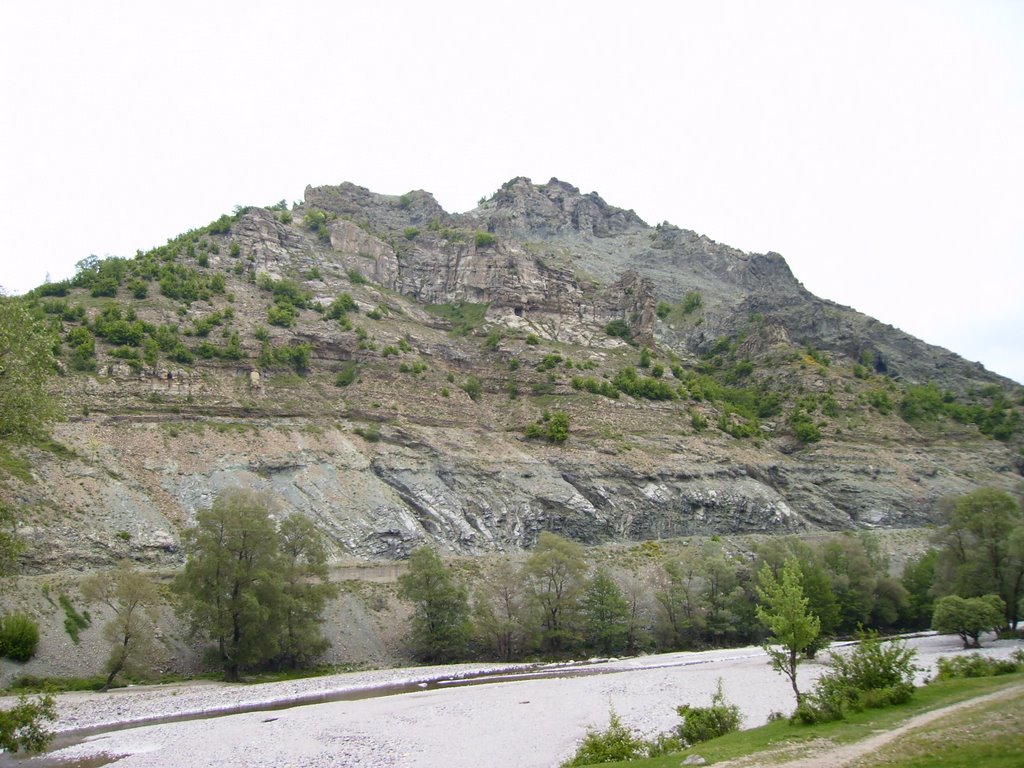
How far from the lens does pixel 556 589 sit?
63.3m

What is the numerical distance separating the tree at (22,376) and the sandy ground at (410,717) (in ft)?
45.3

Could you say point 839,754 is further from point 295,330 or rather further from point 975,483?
point 975,483

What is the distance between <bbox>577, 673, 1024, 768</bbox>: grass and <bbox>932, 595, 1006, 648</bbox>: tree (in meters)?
33.4

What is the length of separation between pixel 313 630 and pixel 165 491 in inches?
855

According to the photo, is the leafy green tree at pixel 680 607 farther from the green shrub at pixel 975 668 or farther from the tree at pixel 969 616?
the green shrub at pixel 975 668

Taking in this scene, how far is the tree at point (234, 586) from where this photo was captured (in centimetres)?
4922

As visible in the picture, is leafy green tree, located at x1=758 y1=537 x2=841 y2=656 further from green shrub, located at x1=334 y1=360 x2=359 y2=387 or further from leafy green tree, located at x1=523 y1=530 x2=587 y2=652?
green shrub, located at x1=334 y1=360 x2=359 y2=387

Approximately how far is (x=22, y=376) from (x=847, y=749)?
1343 inches

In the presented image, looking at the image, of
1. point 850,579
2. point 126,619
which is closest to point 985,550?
point 850,579

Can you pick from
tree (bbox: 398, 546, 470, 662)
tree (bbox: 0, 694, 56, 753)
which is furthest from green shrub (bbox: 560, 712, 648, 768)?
tree (bbox: 398, 546, 470, 662)

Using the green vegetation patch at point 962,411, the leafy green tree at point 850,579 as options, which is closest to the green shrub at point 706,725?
the leafy green tree at point 850,579

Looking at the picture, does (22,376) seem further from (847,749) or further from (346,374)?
(346,374)

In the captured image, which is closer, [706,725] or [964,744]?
[964,744]

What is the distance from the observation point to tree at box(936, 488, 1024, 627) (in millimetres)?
58438
